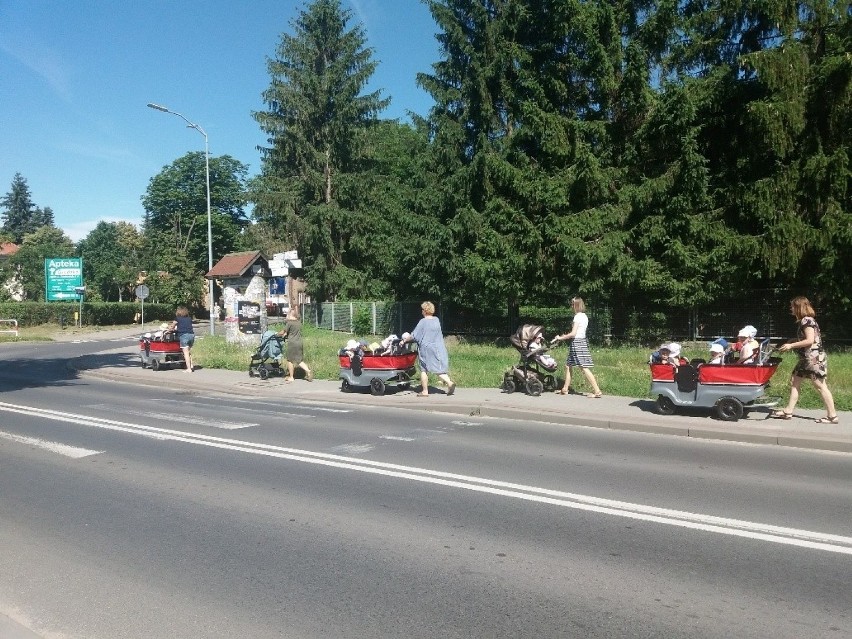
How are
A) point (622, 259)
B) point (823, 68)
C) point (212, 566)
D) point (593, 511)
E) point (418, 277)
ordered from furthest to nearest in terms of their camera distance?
1. point (418, 277)
2. point (622, 259)
3. point (823, 68)
4. point (593, 511)
5. point (212, 566)

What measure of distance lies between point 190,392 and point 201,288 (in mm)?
49820

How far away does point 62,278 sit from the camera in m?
51.8

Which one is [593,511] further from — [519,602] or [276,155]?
[276,155]

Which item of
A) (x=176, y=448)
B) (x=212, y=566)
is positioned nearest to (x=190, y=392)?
(x=176, y=448)

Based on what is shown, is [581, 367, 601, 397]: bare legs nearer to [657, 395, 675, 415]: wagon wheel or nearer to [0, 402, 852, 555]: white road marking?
[657, 395, 675, 415]: wagon wheel

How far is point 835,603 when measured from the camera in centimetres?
429

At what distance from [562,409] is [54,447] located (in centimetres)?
738

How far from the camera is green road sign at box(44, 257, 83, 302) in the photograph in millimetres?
51219

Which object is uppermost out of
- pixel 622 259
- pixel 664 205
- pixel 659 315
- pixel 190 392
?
pixel 664 205

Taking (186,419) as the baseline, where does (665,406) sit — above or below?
above

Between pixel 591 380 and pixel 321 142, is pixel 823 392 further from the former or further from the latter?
pixel 321 142

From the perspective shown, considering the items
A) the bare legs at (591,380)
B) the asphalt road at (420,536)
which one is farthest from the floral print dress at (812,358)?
the bare legs at (591,380)

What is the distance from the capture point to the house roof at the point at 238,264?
5472 cm

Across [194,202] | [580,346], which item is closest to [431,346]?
[580,346]
